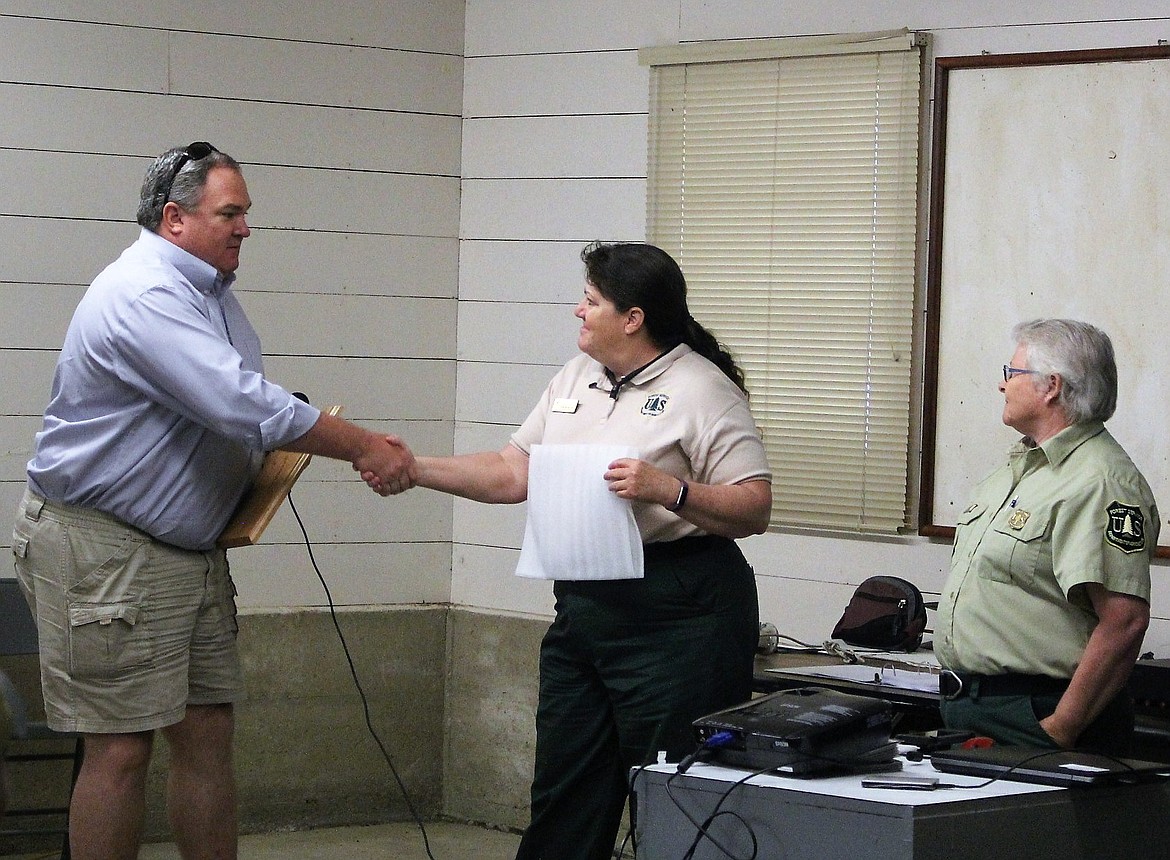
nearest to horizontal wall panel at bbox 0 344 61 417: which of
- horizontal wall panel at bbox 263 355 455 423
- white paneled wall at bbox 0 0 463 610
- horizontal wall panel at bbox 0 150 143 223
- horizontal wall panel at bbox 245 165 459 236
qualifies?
white paneled wall at bbox 0 0 463 610

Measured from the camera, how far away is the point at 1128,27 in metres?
3.87

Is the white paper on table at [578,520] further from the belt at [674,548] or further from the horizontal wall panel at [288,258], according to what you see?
the horizontal wall panel at [288,258]

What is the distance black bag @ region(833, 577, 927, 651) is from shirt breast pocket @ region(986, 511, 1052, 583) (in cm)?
88

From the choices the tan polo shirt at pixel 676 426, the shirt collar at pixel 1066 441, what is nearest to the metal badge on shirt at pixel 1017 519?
the shirt collar at pixel 1066 441

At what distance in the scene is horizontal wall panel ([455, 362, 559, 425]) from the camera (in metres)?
4.68

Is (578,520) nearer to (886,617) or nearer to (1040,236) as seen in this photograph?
(886,617)

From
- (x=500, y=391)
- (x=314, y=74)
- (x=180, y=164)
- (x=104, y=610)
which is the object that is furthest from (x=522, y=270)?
(x=104, y=610)

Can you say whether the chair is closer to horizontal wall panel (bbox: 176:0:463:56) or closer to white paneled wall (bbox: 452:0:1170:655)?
white paneled wall (bbox: 452:0:1170:655)

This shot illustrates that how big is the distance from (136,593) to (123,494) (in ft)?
0.66

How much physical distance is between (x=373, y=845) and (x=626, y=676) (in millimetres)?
1886

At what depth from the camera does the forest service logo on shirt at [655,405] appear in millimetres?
3033

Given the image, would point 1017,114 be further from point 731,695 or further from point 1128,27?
point 731,695

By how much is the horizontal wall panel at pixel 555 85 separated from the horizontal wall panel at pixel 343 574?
142 cm

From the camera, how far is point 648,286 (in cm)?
307
